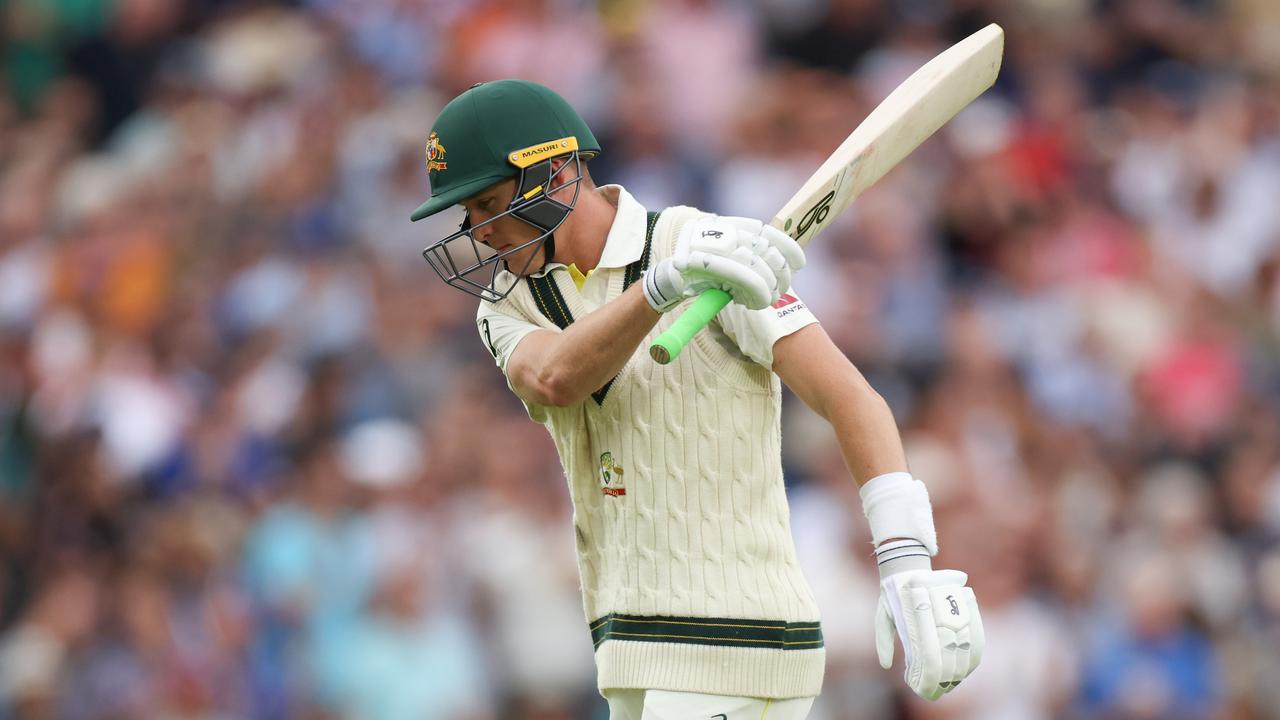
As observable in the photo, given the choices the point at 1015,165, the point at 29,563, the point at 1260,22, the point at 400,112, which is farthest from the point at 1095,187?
the point at 29,563

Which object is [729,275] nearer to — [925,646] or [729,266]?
[729,266]

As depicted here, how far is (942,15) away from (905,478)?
7.21m

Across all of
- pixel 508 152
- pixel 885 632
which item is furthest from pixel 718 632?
pixel 508 152

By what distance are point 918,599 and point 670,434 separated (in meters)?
0.68

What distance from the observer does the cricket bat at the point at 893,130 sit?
4059 millimetres

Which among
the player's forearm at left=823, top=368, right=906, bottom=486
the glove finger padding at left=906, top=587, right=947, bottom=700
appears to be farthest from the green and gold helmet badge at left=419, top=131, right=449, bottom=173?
the glove finger padding at left=906, top=587, right=947, bottom=700

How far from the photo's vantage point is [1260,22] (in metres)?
11.0

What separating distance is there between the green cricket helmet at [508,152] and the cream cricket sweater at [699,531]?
0.77ft

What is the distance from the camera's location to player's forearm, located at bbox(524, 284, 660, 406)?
Answer: 146 inches

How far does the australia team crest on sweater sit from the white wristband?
1.90 ft

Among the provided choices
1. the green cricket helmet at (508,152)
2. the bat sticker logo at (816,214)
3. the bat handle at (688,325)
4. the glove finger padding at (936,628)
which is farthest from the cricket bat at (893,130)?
the glove finger padding at (936,628)

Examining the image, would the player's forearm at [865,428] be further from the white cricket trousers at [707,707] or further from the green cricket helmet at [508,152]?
the green cricket helmet at [508,152]

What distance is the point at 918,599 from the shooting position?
3.65 metres

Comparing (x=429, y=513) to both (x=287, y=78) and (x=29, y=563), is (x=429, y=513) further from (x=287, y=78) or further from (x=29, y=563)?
(x=287, y=78)
